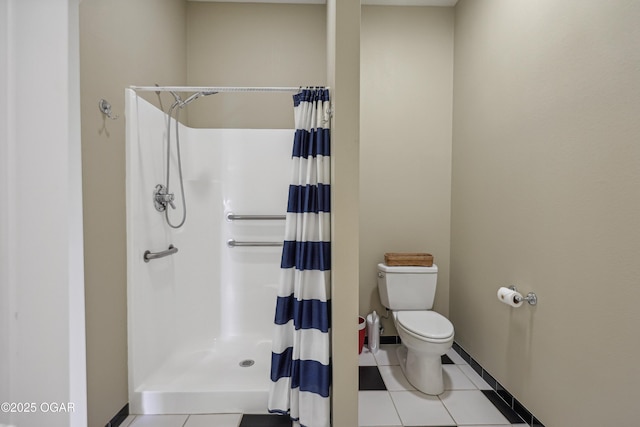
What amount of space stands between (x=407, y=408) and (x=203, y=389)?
118cm

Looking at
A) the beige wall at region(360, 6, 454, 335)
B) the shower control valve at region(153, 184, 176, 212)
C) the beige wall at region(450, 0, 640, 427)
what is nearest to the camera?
the beige wall at region(450, 0, 640, 427)

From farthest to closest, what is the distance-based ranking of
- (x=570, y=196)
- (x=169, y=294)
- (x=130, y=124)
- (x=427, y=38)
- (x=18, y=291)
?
(x=427, y=38) → (x=169, y=294) → (x=130, y=124) → (x=570, y=196) → (x=18, y=291)

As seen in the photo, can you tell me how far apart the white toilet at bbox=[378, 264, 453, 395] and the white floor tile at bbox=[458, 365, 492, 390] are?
29 cm

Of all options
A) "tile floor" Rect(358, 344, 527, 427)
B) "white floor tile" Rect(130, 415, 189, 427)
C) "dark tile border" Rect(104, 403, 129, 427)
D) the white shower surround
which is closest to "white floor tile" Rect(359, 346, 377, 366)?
"tile floor" Rect(358, 344, 527, 427)

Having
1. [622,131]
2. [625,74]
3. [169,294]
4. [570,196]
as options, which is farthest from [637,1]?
[169,294]

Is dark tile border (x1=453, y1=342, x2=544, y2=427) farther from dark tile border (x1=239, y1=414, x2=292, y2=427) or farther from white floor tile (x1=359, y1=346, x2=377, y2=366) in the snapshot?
dark tile border (x1=239, y1=414, x2=292, y2=427)

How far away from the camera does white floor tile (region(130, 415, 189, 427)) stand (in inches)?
55.9

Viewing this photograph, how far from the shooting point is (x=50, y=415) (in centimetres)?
40

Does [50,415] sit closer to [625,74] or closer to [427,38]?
[625,74]

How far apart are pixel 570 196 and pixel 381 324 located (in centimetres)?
163

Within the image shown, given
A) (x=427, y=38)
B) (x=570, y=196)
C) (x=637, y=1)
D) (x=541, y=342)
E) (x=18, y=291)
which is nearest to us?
(x=18, y=291)

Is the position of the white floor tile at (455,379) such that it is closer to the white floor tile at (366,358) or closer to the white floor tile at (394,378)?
the white floor tile at (394,378)

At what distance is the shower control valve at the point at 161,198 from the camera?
174cm

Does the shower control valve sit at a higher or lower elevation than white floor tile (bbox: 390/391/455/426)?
higher
